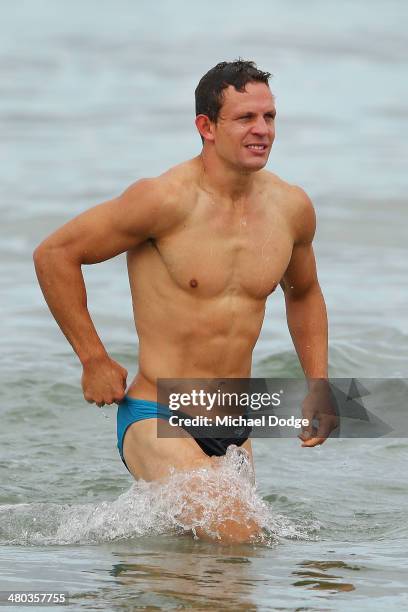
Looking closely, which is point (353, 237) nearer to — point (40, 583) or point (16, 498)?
point (16, 498)

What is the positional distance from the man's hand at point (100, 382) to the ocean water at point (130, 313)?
0.47m

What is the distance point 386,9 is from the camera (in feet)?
120

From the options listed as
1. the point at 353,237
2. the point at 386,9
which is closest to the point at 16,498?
the point at 353,237

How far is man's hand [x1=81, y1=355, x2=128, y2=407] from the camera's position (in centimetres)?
737

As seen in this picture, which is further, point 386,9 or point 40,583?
point 386,9

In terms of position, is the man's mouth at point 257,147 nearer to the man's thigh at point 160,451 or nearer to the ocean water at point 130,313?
the man's thigh at point 160,451

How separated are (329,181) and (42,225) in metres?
4.21

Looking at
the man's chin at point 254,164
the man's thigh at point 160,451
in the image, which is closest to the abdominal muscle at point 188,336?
the man's thigh at point 160,451

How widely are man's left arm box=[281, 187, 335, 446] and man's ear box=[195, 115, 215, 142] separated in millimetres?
530

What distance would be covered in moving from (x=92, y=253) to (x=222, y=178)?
0.68m

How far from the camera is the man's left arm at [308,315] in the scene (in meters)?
7.67

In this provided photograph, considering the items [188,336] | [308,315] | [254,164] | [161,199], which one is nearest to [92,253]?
[161,199]

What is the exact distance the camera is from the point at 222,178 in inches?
294

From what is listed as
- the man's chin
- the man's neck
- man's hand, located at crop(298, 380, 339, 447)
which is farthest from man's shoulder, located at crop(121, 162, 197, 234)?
man's hand, located at crop(298, 380, 339, 447)
